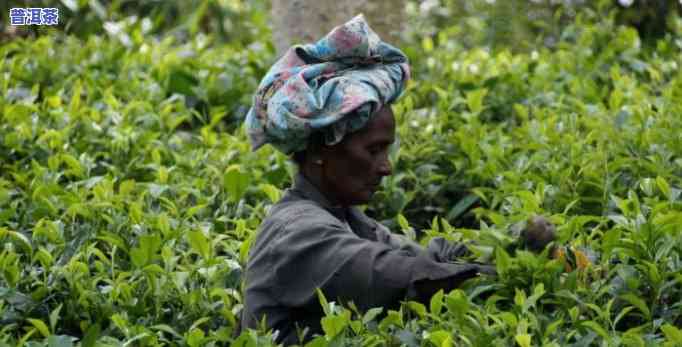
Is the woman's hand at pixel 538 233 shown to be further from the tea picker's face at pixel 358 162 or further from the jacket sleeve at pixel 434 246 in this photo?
the tea picker's face at pixel 358 162

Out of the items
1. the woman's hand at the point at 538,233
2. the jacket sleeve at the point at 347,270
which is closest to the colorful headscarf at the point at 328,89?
the jacket sleeve at the point at 347,270

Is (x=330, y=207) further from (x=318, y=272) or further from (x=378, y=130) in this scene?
(x=318, y=272)

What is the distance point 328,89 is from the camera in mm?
3424

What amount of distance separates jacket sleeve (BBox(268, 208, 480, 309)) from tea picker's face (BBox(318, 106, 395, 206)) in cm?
25

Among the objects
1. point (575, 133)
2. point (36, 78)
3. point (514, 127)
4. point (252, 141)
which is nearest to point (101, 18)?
point (36, 78)

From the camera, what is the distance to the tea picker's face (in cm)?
347

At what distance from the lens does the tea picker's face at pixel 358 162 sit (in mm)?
3469

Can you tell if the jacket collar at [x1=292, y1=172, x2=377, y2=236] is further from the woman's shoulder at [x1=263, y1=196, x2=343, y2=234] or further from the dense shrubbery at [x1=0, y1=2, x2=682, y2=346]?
the dense shrubbery at [x1=0, y1=2, x2=682, y2=346]

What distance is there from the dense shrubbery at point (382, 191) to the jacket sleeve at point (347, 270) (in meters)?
0.07

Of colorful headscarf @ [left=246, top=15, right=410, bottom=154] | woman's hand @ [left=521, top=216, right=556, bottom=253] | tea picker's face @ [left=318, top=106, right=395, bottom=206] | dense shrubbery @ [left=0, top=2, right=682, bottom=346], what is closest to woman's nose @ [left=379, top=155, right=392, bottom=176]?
tea picker's face @ [left=318, top=106, right=395, bottom=206]

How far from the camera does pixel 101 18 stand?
8203 mm

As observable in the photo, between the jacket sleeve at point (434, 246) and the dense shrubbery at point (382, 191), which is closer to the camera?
the dense shrubbery at point (382, 191)

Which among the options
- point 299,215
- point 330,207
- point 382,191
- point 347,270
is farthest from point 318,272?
point 382,191

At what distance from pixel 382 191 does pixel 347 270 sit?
4.73ft
